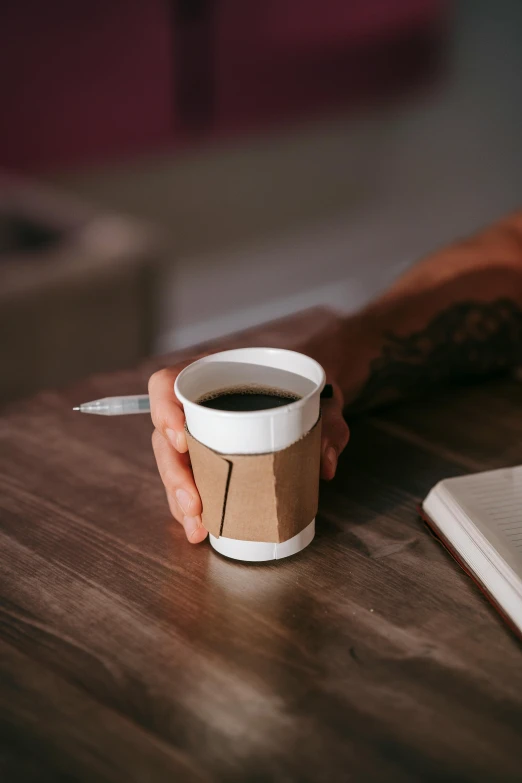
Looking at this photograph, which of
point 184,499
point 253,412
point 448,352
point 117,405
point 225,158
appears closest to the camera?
point 253,412

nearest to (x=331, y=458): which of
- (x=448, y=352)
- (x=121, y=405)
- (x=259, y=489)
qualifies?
(x=259, y=489)

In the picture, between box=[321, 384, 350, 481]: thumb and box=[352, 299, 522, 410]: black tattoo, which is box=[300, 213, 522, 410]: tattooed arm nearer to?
box=[352, 299, 522, 410]: black tattoo

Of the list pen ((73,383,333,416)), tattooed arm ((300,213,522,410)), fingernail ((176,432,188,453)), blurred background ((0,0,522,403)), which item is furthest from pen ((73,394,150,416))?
blurred background ((0,0,522,403))

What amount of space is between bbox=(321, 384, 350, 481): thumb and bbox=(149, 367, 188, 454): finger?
143 mm

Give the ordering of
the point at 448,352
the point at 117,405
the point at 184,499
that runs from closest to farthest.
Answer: the point at 184,499 < the point at 117,405 < the point at 448,352

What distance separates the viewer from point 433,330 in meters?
1.13

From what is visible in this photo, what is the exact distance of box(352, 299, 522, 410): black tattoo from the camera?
1043mm

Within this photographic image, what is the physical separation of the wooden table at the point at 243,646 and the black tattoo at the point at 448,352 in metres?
0.16

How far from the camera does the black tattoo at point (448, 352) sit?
3.42ft

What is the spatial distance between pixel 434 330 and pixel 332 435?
0.40 meters

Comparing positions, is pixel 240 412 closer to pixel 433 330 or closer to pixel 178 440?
pixel 178 440

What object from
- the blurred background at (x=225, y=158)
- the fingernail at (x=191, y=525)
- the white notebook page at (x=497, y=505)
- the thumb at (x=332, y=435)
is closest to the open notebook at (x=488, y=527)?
the white notebook page at (x=497, y=505)

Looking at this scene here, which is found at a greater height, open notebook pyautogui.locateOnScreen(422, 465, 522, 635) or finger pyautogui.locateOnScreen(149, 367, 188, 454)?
finger pyautogui.locateOnScreen(149, 367, 188, 454)

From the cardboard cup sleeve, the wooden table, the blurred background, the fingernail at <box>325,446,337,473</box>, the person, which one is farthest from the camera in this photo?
the blurred background
